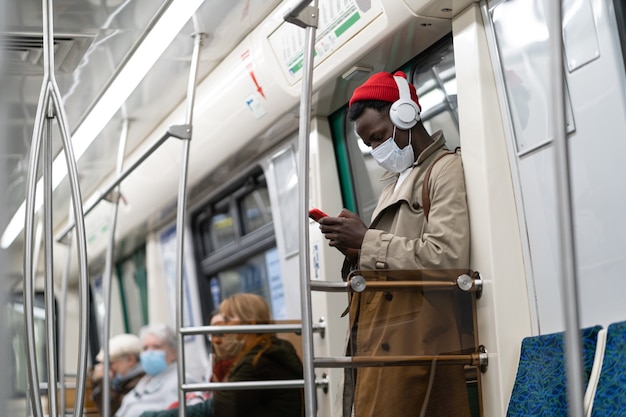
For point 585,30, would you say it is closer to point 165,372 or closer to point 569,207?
point 569,207

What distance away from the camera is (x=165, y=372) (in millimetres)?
6438

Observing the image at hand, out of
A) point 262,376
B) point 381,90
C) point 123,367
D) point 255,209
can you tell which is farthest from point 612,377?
point 123,367

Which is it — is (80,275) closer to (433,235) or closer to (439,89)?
(433,235)

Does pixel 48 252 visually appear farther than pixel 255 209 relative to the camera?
No

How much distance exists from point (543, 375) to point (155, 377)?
4.03 meters

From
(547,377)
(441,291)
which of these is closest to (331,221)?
(441,291)

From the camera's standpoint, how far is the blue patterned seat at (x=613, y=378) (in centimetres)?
254

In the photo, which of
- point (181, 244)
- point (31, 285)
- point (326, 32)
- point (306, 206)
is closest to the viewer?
point (31, 285)

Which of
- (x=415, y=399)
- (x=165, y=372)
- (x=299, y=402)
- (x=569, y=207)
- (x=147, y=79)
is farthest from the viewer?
(x=165, y=372)

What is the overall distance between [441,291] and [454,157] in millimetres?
524

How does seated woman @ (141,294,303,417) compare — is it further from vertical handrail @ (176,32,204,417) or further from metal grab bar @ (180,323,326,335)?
vertical handrail @ (176,32,204,417)

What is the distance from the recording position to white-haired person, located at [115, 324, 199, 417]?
20.1ft

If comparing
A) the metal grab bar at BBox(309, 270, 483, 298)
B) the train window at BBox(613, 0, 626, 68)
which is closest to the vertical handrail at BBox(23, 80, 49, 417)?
the metal grab bar at BBox(309, 270, 483, 298)

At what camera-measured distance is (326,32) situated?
13.1ft
